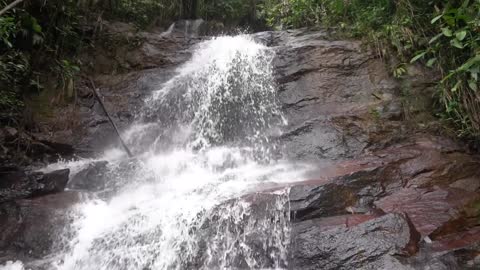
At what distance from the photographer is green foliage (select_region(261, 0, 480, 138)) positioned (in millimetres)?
5648

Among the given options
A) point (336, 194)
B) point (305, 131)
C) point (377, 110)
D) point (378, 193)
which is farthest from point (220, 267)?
point (377, 110)

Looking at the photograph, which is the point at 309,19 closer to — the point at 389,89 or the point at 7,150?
the point at 389,89

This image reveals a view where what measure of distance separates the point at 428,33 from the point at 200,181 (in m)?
5.06

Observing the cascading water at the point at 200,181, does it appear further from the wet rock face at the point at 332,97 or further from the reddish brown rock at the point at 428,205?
the reddish brown rock at the point at 428,205

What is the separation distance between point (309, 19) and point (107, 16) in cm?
524

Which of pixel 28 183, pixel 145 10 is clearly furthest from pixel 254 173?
pixel 145 10

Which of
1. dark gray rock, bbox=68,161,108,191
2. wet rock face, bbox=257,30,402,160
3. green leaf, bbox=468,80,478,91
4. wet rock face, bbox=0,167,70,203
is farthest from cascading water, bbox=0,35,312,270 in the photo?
green leaf, bbox=468,80,478,91

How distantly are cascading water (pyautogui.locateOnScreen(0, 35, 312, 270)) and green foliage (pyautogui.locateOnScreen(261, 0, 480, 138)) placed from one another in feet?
6.18

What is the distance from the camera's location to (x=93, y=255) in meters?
4.71

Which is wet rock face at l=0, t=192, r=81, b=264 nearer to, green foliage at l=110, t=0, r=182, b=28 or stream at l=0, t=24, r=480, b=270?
stream at l=0, t=24, r=480, b=270

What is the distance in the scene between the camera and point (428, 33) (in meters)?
7.10

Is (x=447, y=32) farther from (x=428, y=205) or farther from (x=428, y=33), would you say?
(x=428, y=205)

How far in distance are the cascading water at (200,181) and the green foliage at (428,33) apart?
188cm

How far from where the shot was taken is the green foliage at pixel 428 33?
565cm
